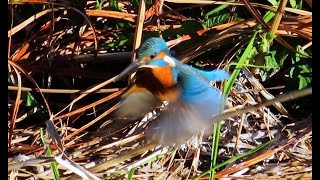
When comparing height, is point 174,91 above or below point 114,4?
below

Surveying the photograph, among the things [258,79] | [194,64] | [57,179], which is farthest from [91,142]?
[258,79]

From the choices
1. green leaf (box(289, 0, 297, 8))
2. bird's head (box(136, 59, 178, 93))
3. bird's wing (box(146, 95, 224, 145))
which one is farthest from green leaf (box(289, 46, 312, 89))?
bird's head (box(136, 59, 178, 93))

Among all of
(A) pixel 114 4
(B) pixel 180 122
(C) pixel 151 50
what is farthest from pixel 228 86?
(A) pixel 114 4

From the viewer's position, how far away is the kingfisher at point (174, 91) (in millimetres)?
1215

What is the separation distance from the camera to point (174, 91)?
1.27 meters

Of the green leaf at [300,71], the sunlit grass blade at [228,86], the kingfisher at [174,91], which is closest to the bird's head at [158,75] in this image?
the kingfisher at [174,91]

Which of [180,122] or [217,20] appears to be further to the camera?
[217,20]

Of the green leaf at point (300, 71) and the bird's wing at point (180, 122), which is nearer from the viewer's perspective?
the bird's wing at point (180, 122)

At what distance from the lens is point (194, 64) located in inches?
65.4

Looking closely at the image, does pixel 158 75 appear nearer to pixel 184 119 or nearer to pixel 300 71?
pixel 184 119

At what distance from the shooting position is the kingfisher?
121 cm

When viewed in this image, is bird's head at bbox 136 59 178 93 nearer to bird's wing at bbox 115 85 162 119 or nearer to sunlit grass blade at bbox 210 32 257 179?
bird's wing at bbox 115 85 162 119

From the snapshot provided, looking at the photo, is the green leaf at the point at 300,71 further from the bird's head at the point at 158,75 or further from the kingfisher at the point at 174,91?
the bird's head at the point at 158,75

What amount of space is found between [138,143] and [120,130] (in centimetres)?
6
